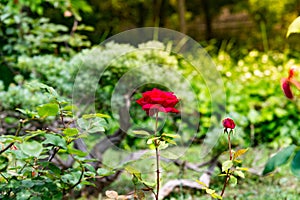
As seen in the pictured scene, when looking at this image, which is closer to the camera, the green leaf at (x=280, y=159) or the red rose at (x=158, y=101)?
the green leaf at (x=280, y=159)

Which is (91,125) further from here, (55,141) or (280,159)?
(280,159)

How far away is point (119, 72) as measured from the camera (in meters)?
3.05

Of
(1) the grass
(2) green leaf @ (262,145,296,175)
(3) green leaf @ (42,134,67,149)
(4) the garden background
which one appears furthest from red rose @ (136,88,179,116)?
(1) the grass

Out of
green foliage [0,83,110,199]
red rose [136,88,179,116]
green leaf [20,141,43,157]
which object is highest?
red rose [136,88,179,116]

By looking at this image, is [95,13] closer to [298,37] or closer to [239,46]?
[239,46]

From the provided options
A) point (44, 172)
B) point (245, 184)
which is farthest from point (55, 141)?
point (245, 184)

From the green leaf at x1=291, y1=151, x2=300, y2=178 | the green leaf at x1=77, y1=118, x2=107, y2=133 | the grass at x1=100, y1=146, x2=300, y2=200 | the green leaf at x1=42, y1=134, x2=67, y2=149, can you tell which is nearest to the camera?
the green leaf at x1=291, y1=151, x2=300, y2=178

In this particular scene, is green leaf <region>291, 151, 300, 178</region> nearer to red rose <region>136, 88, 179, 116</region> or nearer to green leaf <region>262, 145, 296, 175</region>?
green leaf <region>262, 145, 296, 175</region>

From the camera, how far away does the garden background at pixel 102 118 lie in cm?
150

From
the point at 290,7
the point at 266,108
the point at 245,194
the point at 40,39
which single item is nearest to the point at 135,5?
the point at 290,7

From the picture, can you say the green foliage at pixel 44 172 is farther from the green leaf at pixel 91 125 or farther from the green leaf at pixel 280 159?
the green leaf at pixel 280 159

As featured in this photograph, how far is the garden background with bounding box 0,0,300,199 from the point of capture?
59.2 inches

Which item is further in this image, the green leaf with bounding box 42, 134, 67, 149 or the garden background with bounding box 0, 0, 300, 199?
the garden background with bounding box 0, 0, 300, 199

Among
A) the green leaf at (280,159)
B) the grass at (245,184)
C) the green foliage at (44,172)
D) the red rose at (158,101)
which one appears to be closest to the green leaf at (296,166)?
the green leaf at (280,159)
